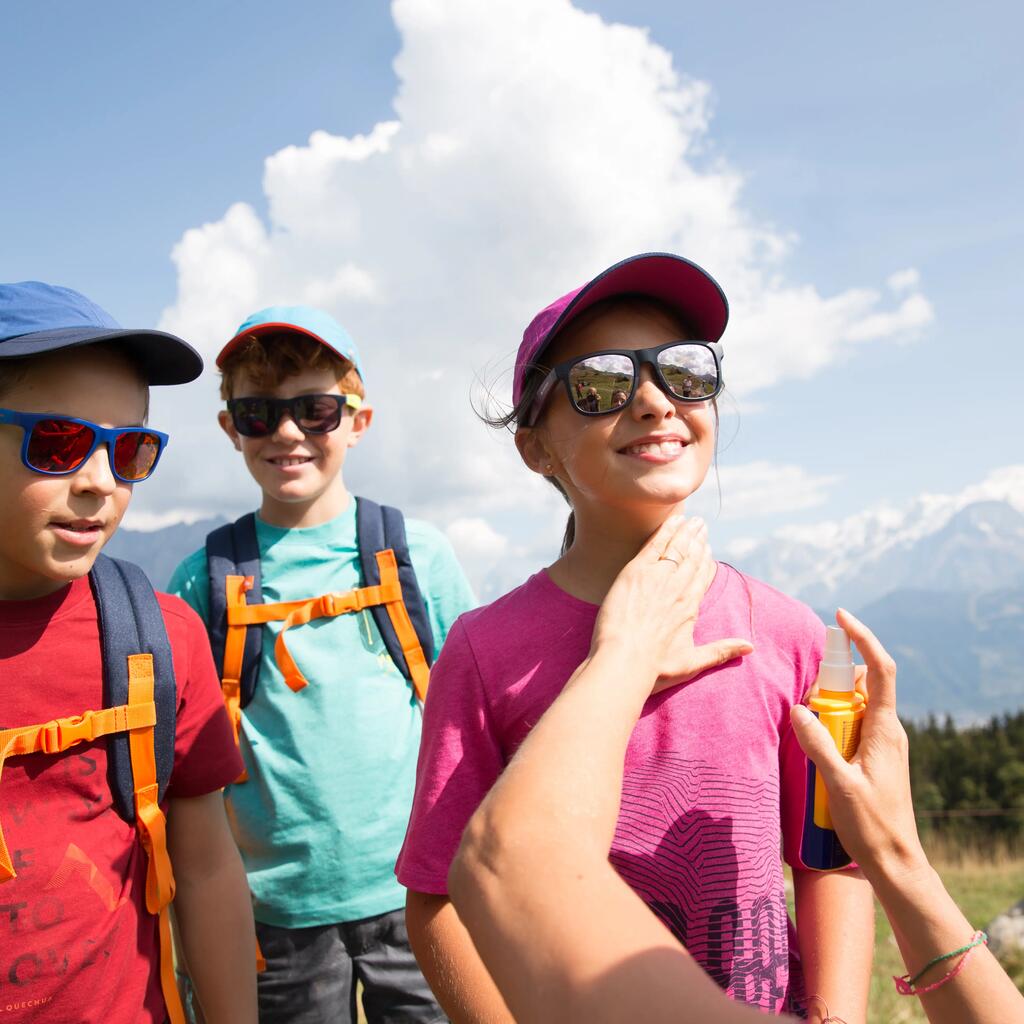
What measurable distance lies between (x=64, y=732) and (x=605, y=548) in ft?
5.07

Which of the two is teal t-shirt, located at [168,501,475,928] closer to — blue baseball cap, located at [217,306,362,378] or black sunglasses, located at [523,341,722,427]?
blue baseball cap, located at [217,306,362,378]

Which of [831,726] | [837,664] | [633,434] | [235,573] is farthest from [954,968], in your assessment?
[235,573]

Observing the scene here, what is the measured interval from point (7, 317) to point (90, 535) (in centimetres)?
63

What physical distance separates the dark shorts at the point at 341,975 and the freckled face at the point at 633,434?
235 cm

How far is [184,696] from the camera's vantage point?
257 cm

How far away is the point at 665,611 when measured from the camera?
197 cm

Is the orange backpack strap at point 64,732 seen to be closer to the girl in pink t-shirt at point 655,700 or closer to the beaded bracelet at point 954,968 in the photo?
the girl in pink t-shirt at point 655,700

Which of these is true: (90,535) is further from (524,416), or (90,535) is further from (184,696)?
(524,416)

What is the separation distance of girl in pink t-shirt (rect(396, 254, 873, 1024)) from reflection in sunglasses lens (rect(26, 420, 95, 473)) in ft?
3.74

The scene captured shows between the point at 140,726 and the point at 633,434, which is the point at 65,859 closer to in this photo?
the point at 140,726

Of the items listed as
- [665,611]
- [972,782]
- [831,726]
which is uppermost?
[665,611]

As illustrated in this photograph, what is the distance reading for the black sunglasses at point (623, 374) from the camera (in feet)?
7.39

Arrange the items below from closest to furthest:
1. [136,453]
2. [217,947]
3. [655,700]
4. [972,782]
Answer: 1. [655,700]
2. [136,453]
3. [217,947]
4. [972,782]

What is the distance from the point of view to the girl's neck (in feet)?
7.74
